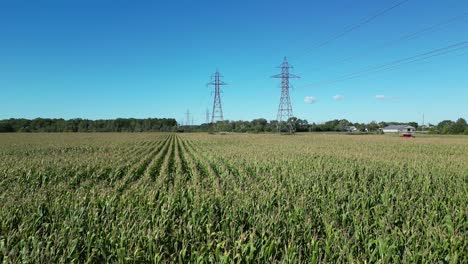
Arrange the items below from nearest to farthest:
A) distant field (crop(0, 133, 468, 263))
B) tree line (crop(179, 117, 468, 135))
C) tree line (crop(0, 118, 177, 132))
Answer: distant field (crop(0, 133, 468, 263)), tree line (crop(179, 117, 468, 135)), tree line (crop(0, 118, 177, 132))

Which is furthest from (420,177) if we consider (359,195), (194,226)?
(194,226)

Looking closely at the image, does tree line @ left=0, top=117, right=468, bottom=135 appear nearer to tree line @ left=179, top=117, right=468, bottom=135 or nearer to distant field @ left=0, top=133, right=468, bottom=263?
tree line @ left=179, top=117, right=468, bottom=135

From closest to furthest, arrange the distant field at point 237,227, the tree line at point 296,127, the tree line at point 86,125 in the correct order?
the distant field at point 237,227 → the tree line at point 296,127 → the tree line at point 86,125

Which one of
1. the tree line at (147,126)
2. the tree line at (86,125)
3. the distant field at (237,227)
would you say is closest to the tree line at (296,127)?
the tree line at (147,126)

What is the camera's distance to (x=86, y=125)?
17325 centimetres

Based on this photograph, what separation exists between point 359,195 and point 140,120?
202m

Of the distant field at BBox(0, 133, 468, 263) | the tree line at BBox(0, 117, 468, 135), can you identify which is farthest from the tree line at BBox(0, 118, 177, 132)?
the distant field at BBox(0, 133, 468, 263)

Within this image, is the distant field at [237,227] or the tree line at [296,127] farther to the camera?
the tree line at [296,127]

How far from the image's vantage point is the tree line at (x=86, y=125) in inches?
6155

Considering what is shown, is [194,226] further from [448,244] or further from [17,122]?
[17,122]

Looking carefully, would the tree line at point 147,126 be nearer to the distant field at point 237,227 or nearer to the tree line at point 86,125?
the tree line at point 86,125

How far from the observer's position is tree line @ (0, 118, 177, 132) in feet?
513

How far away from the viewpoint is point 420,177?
40.0ft

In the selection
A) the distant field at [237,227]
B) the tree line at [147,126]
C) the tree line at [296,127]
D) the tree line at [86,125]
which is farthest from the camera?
the tree line at [86,125]
